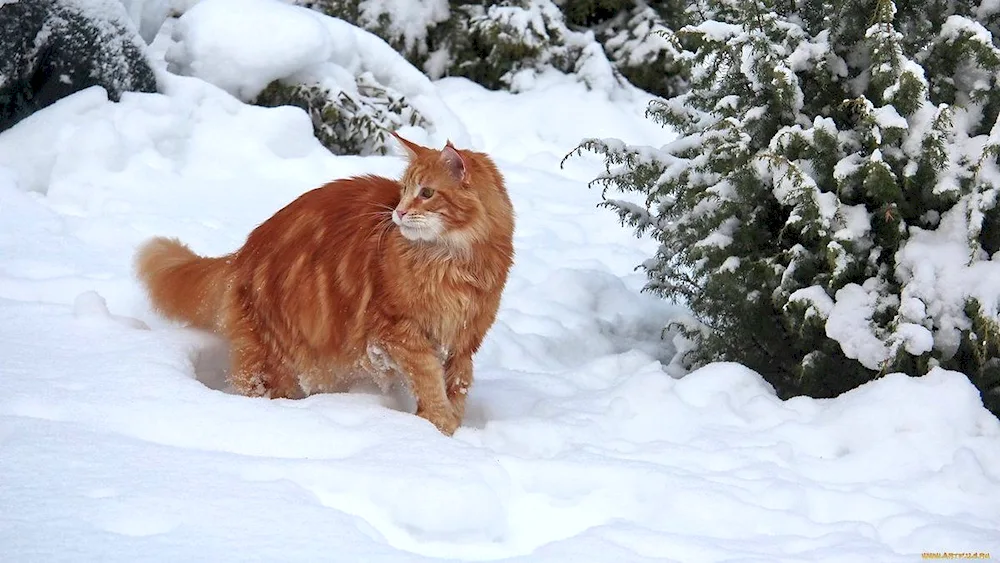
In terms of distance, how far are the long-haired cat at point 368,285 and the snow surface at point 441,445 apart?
16cm

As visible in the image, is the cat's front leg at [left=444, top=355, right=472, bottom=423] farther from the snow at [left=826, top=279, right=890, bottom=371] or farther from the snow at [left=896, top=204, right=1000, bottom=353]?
the snow at [left=896, top=204, right=1000, bottom=353]

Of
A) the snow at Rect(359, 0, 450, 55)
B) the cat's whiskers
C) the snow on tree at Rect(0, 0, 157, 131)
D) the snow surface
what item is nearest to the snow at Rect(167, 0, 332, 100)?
the snow on tree at Rect(0, 0, 157, 131)

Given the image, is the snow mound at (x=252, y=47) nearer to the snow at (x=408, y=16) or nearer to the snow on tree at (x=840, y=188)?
the snow at (x=408, y=16)

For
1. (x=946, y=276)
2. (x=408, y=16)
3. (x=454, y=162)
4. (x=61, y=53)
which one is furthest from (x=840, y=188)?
(x=408, y=16)

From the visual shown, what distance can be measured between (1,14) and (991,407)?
17.3ft

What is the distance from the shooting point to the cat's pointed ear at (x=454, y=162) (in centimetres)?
344

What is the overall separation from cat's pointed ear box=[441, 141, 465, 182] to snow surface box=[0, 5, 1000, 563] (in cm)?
83

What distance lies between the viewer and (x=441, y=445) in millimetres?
3105

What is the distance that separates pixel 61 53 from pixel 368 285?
3.36m

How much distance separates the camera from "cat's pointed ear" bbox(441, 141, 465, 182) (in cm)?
344

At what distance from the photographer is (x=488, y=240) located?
139 inches

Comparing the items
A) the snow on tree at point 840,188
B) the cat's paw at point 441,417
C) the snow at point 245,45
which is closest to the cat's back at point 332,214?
the cat's paw at point 441,417

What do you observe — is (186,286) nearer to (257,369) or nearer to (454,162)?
(257,369)

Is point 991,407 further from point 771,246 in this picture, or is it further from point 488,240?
point 488,240
